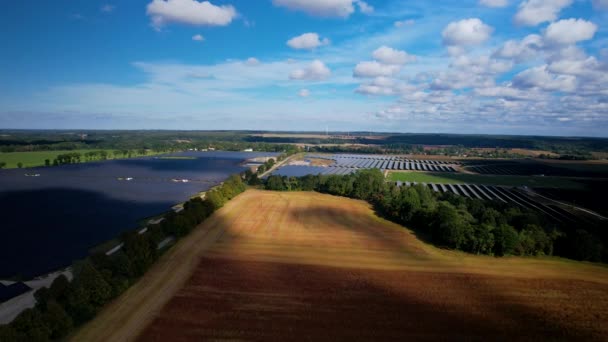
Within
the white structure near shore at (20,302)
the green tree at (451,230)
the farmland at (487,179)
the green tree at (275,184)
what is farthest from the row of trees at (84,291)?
the farmland at (487,179)

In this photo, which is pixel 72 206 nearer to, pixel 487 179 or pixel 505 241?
pixel 505 241

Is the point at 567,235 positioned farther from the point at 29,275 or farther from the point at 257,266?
the point at 29,275

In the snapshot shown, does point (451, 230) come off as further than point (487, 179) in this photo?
No

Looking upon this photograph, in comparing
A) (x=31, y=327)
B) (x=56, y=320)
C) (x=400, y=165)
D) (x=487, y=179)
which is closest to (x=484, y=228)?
(x=56, y=320)

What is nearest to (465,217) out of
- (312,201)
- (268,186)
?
(312,201)

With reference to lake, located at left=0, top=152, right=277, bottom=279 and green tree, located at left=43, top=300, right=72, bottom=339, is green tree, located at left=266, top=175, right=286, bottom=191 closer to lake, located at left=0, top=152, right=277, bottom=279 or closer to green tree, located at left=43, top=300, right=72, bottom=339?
lake, located at left=0, top=152, right=277, bottom=279
